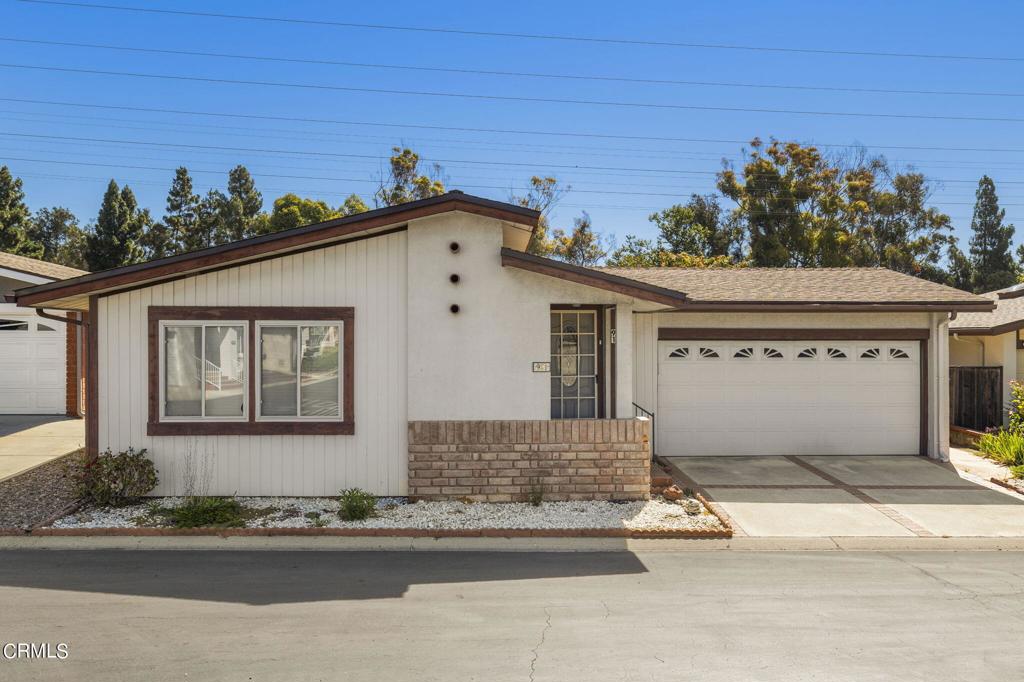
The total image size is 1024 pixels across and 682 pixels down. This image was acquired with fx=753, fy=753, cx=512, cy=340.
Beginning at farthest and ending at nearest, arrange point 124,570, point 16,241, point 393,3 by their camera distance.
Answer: point 16,241 < point 393,3 < point 124,570

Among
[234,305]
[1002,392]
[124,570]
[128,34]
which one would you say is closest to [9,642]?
[124,570]

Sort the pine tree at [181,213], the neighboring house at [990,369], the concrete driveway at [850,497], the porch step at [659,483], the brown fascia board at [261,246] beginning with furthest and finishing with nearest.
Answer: the pine tree at [181,213] < the neighboring house at [990,369] < the porch step at [659,483] < the brown fascia board at [261,246] < the concrete driveway at [850,497]

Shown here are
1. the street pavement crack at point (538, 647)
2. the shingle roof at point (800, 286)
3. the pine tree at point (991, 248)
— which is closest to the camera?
the street pavement crack at point (538, 647)

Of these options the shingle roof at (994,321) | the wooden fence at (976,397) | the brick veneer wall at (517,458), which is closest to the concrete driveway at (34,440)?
the brick veneer wall at (517,458)

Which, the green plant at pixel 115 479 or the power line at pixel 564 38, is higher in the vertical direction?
the power line at pixel 564 38

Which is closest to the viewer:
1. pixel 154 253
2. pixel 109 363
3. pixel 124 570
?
pixel 124 570

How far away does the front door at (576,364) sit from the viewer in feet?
35.5

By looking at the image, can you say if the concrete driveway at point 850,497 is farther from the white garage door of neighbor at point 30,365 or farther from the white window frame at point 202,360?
the white garage door of neighbor at point 30,365

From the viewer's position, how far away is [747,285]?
14.0m

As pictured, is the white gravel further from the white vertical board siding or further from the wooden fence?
the wooden fence

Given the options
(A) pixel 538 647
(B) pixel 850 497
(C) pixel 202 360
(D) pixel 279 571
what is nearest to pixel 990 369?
(B) pixel 850 497

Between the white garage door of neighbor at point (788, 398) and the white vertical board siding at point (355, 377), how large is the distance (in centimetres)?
530

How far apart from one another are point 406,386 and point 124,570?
3.86 meters

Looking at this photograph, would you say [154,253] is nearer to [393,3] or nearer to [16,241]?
[16,241]
